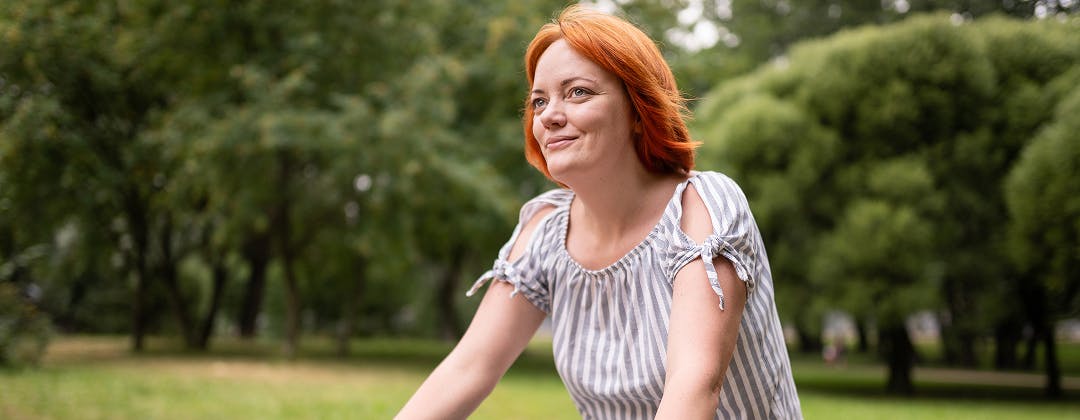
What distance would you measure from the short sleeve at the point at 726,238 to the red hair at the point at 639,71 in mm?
128

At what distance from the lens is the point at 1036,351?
60.3ft

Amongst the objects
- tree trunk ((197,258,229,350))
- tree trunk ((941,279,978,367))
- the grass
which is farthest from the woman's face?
tree trunk ((197,258,229,350))

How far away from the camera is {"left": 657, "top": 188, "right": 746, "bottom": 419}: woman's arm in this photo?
53.0 inches

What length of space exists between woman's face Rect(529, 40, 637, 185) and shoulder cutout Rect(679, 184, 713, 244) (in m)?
0.15

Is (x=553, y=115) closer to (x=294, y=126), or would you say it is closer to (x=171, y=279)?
(x=294, y=126)

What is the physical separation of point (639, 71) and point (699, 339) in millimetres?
455

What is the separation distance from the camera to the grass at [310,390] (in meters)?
9.48

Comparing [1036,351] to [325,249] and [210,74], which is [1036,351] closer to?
[325,249]

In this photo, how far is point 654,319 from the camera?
1.56 meters

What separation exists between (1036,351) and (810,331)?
233 inches

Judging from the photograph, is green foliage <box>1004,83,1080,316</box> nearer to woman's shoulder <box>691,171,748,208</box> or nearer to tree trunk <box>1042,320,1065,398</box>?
tree trunk <box>1042,320,1065,398</box>

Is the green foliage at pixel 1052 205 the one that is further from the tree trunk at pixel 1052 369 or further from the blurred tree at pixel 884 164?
the tree trunk at pixel 1052 369

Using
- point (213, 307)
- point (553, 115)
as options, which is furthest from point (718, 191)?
point (213, 307)

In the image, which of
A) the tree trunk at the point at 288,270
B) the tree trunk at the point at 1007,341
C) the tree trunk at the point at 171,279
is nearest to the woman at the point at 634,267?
the tree trunk at the point at 288,270
